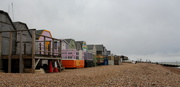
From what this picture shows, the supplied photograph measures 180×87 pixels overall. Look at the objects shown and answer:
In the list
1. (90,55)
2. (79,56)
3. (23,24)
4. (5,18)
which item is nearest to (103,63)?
(90,55)

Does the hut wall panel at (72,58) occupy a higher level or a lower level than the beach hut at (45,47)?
lower

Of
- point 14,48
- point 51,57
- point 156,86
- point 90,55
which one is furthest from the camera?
point 90,55

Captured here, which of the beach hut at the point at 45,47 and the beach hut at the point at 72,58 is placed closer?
the beach hut at the point at 45,47

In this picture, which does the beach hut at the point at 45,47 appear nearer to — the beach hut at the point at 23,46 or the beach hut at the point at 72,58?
the beach hut at the point at 23,46

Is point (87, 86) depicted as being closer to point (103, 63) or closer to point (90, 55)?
point (90, 55)

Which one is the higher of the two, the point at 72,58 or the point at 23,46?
the point at 23,46

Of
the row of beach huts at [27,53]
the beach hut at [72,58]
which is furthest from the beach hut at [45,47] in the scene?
the beach hut at [72,58]

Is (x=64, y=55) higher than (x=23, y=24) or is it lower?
lower

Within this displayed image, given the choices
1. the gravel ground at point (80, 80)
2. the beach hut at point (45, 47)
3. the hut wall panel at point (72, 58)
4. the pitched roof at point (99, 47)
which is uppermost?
the pitched roof at point (99, 47)

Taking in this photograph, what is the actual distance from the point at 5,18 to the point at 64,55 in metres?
8.93

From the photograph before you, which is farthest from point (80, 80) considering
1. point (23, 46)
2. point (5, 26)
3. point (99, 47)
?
point (99, 47)

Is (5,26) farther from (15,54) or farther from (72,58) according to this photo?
(72,58)

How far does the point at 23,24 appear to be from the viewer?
2038cm

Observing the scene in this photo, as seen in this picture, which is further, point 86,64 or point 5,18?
point 86,64
